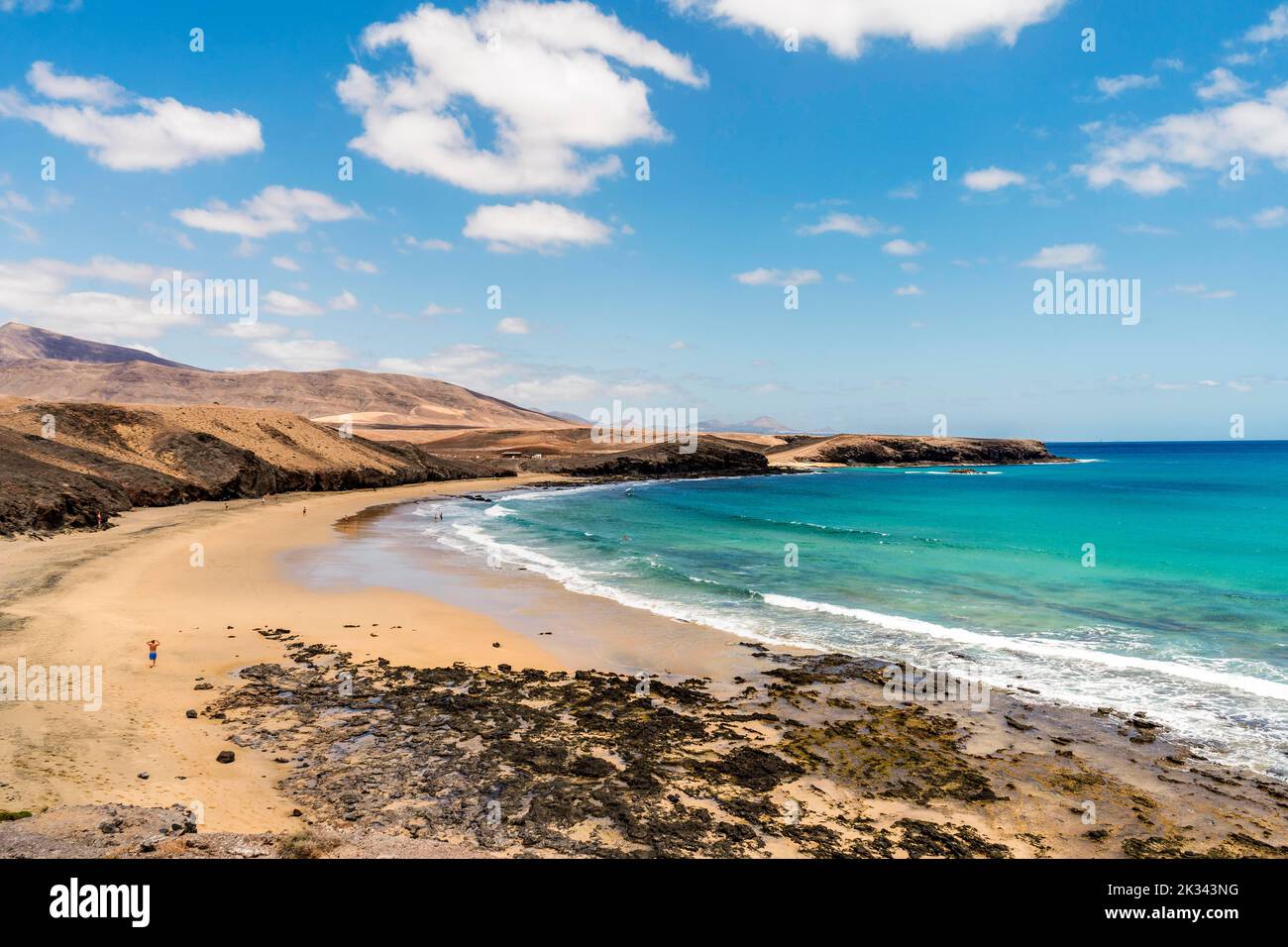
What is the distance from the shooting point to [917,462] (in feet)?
513

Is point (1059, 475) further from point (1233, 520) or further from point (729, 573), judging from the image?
point (729, 573)

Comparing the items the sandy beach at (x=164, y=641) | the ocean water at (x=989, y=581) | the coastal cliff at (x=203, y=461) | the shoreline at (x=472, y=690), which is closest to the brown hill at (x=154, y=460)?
Result: the coastal cliff at (x=203, y=461)

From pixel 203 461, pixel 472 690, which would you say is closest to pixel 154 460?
pixel 203 461

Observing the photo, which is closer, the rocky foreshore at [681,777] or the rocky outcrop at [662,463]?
the rocky foreshore at [681,777]

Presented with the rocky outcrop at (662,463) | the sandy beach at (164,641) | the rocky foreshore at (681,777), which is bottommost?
the rocky foreshore at (681,777)

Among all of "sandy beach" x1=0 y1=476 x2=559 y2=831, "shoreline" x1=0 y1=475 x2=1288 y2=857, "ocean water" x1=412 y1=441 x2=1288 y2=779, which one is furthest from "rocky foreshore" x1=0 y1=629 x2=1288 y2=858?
"ocean water" x1=412 y1=441 x2=1288 y2=779

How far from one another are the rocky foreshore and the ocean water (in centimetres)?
335

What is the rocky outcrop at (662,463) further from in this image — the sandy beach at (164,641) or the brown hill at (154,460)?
the sandy beach at (164,641)

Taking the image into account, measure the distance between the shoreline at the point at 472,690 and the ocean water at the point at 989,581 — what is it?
2.43 metres

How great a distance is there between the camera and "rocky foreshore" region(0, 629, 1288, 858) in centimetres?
994

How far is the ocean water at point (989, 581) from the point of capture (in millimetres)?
18422

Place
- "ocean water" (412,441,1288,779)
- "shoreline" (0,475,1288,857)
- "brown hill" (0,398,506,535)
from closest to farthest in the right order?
"shoreline" (0,475,1288,857), "ocean water" (412,441,1288,779), "brown hill" (0,398,506,535)

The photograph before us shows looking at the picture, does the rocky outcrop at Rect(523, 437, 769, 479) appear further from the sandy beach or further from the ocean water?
the sandy beach
